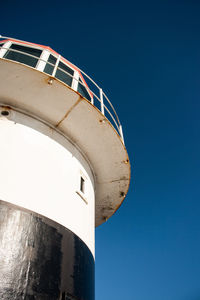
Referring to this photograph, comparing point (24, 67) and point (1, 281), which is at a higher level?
point (24, 67)

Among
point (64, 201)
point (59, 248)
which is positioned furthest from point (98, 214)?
point (59, 248)

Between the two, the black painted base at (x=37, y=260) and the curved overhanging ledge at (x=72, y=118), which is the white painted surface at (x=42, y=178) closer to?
the black painted base at (x=37, y=260)

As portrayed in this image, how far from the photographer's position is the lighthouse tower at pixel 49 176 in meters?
3.82

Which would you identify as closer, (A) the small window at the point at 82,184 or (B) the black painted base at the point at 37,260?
(B) the black painted base at the point at 37,260

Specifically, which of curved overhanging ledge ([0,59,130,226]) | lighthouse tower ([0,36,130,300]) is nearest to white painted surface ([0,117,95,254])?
lighthouse tower ([0,36,130,300])

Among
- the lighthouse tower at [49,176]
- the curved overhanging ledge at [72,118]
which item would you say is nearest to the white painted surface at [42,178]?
the lighthouse tower at [49,176]

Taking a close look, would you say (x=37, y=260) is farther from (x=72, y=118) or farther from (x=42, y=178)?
(x=72, y=118)

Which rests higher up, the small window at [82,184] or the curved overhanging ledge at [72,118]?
the curved overhanging ledge at [72,118]

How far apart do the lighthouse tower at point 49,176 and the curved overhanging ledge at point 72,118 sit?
25mm

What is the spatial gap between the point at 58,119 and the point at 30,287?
4.33 metres

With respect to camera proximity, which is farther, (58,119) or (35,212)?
(58,119)

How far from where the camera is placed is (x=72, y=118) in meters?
6.53

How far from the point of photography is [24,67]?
17.5 feet

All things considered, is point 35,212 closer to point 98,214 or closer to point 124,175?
point 124,175
